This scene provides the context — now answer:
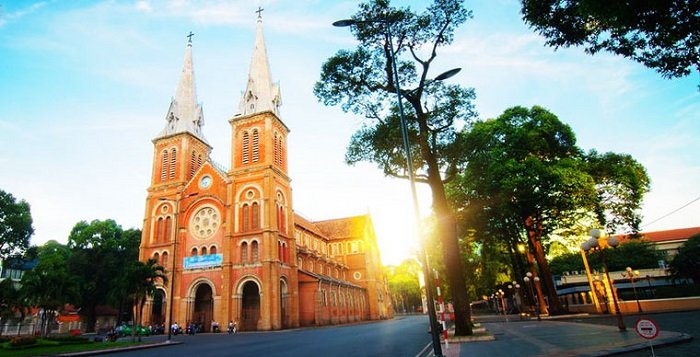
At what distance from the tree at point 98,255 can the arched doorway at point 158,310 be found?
32.4 ft

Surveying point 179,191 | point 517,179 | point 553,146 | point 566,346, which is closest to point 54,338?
point 179,191

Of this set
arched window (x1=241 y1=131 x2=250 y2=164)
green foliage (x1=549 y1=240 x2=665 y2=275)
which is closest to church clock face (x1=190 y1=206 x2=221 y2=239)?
arched window (x1=241 y1=131 x2=250 y2=164)

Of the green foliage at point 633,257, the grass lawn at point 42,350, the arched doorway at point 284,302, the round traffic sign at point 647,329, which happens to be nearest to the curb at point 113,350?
the grass lawn at point 42,350

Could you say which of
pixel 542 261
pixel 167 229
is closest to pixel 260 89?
pixel 167 229

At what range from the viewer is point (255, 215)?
40406mm

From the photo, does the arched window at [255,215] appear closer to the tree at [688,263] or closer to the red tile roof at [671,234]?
the tree at [688,263]

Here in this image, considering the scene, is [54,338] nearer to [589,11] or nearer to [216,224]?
[216,224]

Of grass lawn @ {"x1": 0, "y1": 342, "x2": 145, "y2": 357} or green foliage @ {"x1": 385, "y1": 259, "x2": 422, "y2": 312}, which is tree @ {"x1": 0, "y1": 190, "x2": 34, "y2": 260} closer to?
grass lawn @ {"x1": 0, "y1": 342, "x2": 145, "y2": 357}

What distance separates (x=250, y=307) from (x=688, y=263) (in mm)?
46169

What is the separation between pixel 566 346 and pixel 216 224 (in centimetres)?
3631

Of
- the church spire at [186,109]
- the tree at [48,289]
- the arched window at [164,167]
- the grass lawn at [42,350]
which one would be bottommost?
the grass lawn at [42,350]

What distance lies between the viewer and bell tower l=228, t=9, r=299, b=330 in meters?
37.7

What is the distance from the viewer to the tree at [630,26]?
7941 millimetres

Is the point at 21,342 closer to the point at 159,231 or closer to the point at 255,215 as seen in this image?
the point at 255,215
